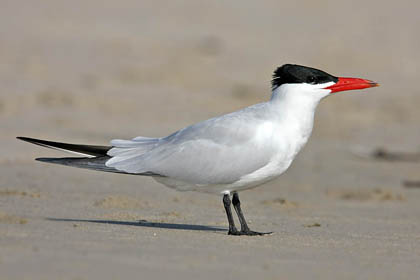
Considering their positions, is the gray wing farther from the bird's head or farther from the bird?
the bird's head

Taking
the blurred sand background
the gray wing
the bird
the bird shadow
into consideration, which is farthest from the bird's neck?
the bird shadow

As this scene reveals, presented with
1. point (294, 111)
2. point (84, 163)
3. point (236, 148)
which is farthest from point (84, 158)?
point (294, 111)

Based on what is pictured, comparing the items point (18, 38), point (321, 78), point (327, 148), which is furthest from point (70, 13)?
point (321, 78)

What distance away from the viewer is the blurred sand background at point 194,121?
188 inches

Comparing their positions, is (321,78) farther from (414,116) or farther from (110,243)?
(414,116)

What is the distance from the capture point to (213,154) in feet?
19.8

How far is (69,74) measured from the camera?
16.4 meters

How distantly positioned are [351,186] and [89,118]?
5.13m

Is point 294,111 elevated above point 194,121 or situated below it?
below

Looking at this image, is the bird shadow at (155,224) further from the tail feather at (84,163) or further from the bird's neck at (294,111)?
the bird's neck at (294,111)

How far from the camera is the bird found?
5.93 metres

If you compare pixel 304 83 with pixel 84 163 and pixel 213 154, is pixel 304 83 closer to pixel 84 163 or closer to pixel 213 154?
pixel 213 154

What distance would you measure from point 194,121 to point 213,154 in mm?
8375

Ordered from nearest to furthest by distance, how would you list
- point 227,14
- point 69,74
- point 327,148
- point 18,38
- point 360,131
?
point 327,148 → point 360,131 → point 69,74 → point 18,38 → point 227,14
